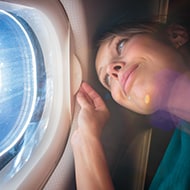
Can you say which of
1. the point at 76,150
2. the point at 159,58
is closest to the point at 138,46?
the point at 159,58

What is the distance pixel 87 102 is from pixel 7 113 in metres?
0.19

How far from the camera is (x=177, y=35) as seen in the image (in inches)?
34.5

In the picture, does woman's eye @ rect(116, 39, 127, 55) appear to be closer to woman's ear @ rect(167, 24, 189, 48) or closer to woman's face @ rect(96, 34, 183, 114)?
woman's face @ rect(96, 34, 183, 114)

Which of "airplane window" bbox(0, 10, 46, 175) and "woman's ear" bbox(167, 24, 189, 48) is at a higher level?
"woman's ear" bbox(167, 24, 189, 48)

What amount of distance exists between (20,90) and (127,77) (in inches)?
10.0

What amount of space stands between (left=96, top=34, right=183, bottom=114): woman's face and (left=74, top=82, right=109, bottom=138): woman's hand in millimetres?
35

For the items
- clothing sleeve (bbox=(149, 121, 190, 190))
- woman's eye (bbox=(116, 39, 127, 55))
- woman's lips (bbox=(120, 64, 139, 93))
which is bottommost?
clothing sleeve (bbox=(149, 121, 190, 190))

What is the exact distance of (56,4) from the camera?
87 centimetres

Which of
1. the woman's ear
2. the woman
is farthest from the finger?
the woman's ear

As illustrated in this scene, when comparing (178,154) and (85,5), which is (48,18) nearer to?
(85,5)

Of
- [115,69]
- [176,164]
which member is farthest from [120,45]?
[176,164]

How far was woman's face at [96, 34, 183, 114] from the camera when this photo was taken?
0.85m

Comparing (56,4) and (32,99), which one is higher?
(56,4)

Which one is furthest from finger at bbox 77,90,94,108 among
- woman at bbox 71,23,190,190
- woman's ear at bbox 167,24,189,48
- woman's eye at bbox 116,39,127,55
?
woman's ear at bbox 167,24,189,48
